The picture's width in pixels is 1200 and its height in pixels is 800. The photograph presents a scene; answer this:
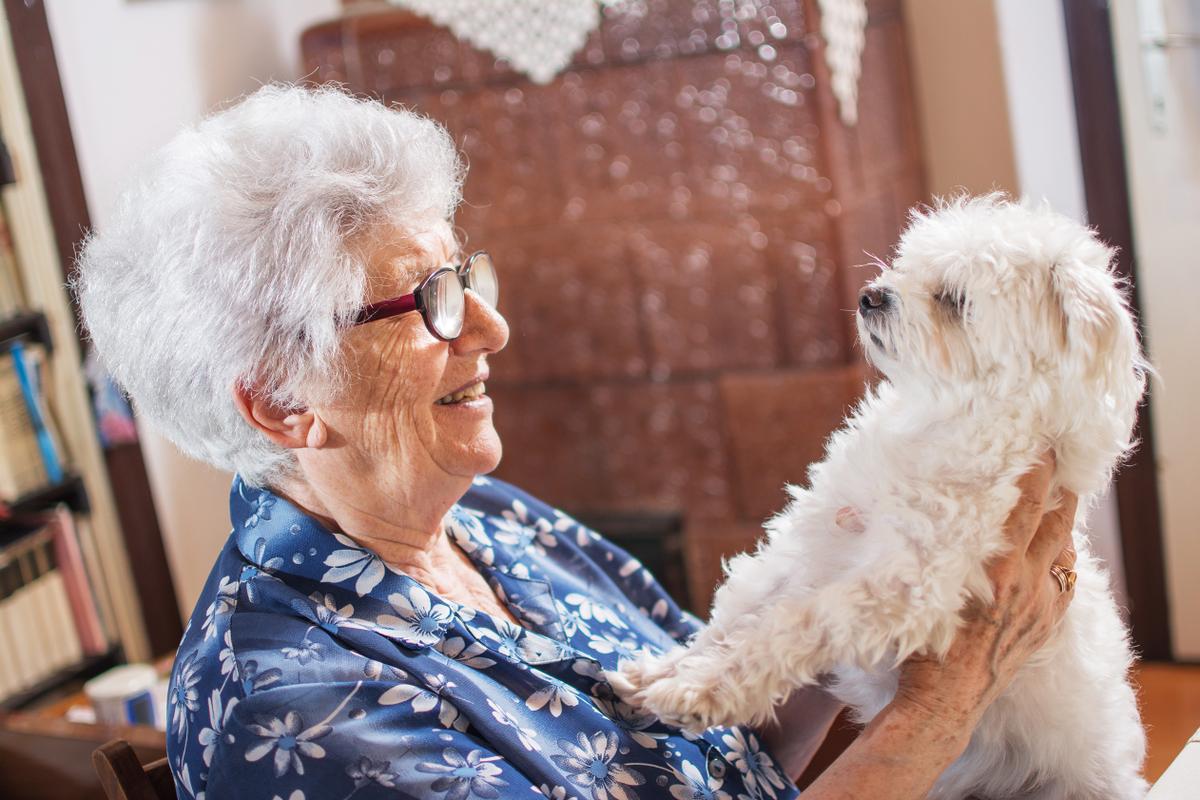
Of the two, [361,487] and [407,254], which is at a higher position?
[407,254]

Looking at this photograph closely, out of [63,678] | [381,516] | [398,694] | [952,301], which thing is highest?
[952,301]

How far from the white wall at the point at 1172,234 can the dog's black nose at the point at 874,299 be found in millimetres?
1837

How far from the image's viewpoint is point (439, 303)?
1.24 meters

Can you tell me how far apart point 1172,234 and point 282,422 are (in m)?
2.32

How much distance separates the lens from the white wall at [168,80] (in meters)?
3.08

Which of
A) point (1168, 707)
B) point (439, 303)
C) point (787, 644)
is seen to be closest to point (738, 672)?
point (787, 644)

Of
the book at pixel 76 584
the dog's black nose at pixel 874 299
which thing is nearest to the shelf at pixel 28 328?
the book at pixel 76 584

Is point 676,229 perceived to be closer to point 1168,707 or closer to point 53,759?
point 1168,707

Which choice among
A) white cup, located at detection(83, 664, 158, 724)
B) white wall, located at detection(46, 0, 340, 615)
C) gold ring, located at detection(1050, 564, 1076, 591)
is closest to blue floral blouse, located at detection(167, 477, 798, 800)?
gold ring, located at detection(1050, 564, 1076, 591)

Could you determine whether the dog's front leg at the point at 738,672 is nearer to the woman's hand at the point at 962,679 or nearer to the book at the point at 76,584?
the woman's hand at the point at 962,679

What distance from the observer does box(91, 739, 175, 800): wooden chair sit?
1.13 metres

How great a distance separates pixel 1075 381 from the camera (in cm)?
122

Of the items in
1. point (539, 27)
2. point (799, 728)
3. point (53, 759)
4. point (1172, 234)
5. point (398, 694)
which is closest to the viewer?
point (398, 694)

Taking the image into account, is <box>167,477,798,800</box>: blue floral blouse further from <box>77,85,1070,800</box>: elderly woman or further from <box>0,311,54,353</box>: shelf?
<box>0,311,54,353</box>: shelf
